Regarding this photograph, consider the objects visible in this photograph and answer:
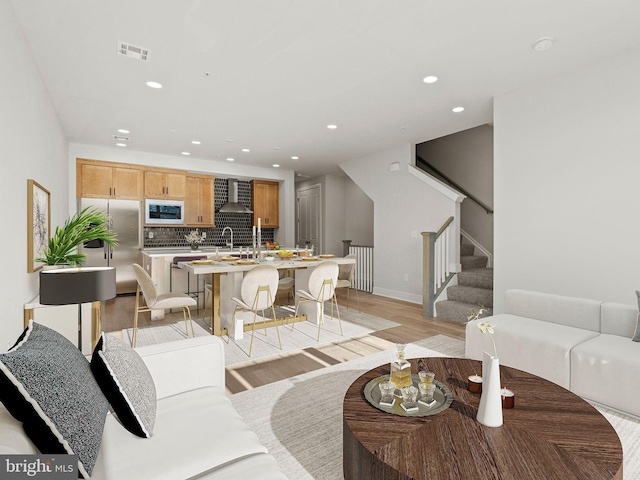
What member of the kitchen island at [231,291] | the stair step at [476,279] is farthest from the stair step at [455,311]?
the kitchen island at [231,291]

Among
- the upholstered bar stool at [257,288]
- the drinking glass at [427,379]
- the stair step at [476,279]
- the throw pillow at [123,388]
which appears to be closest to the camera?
the throw pillow at [123,388]

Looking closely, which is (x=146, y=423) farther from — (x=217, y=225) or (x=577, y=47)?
(x=217, y=225)

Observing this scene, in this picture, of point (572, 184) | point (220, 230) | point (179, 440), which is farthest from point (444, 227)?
point (220, 230)

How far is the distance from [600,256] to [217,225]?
7084 mm

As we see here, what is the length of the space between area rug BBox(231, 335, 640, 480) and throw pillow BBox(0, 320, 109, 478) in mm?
1032

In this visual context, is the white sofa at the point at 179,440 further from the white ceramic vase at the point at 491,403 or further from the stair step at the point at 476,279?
the stair step at the point at 476,279

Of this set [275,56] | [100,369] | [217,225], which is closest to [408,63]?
[275,56]

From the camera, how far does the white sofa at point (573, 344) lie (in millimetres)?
2180

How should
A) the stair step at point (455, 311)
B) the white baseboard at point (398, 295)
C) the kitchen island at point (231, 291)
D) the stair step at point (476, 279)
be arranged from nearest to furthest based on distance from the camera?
the kitchen island at point (231, 291) < the stair step at point (455, 311) < the stair step at point (476, 279) < the white baseboard at point (398, 295)

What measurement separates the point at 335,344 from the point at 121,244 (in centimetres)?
471

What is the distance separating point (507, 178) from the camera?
3949 mm

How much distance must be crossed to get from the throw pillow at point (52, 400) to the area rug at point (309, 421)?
3.39ft

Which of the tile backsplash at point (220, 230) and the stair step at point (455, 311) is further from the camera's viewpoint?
the tile backsplash at point (220, 230)

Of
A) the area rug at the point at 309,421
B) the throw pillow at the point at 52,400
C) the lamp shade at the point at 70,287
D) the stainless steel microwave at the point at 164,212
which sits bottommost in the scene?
the area rug at the point at 309,421
